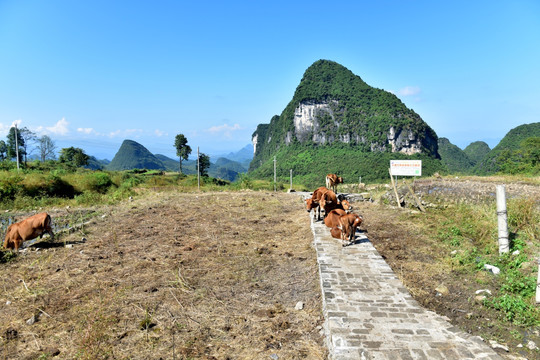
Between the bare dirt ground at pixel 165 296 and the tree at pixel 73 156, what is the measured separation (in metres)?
45.8

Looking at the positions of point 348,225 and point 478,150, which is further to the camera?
point 478,150

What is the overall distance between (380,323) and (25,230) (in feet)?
27.2

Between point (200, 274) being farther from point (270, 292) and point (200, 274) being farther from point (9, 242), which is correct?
point (9, 242)

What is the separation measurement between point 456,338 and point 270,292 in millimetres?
2616

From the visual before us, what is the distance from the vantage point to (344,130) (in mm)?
90750

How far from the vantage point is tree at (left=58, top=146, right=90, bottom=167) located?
46213 millimetres

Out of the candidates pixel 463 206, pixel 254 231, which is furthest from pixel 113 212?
pixel 463 206

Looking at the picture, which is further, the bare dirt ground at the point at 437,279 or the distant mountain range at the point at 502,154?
the distant mountain range at the point at 502,154

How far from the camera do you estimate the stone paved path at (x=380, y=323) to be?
2.95 meters

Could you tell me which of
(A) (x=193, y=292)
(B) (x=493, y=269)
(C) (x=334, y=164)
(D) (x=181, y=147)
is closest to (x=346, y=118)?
(C) (x=334, y=164)

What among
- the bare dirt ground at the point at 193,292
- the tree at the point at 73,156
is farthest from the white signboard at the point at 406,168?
the tree at the point at 73,156

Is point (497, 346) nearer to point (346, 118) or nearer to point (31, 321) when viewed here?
point (31, 321)

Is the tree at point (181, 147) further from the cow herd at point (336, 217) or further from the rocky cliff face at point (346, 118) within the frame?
the rocky cliff face at point (346, 118)

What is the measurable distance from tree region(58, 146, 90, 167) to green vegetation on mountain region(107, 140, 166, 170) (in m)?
98.8
